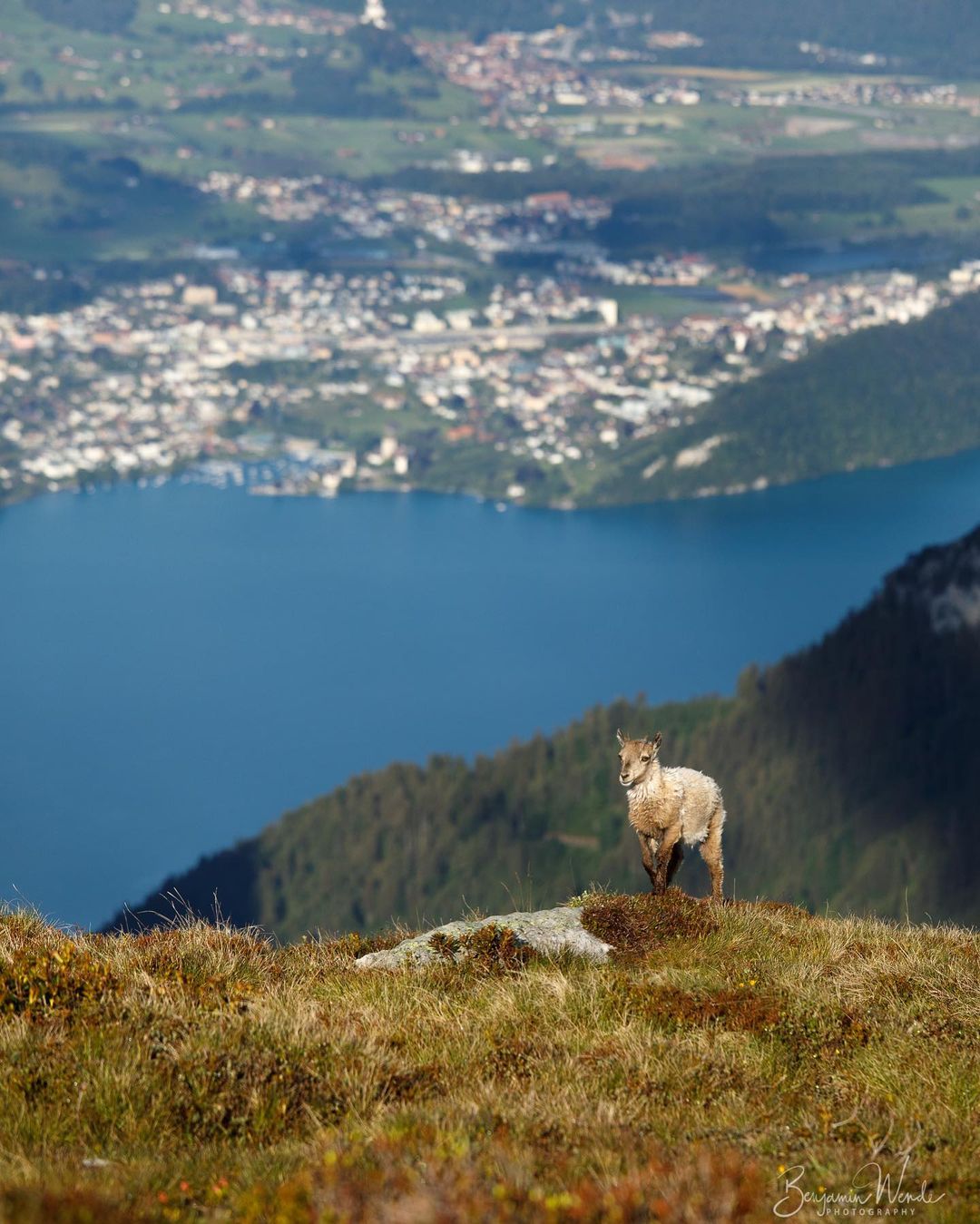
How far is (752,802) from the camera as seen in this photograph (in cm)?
13425

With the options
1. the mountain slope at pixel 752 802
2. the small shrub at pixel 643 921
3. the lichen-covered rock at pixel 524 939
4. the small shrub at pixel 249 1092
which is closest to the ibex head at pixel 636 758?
the small shrub at pixel 643 921

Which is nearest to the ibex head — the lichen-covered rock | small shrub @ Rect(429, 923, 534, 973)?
the lichen-covered rock

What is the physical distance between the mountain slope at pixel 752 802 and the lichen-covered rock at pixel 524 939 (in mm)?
102988

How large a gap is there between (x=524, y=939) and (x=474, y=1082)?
10.8 feet

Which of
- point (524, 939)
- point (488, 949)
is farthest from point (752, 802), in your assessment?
point (488, 949)

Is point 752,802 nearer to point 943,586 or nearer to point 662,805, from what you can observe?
point 943,586

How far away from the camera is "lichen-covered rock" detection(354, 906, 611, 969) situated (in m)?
13.2

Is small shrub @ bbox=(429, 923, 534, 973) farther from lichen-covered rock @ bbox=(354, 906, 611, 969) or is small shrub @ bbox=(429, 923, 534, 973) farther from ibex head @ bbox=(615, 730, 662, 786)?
ibex head @ bbox=(615, 730, 662, 786)

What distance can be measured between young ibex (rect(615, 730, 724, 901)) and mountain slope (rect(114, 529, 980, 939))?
3985 inches

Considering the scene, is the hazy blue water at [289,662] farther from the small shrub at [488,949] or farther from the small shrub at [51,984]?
the small shrub at [51,984]

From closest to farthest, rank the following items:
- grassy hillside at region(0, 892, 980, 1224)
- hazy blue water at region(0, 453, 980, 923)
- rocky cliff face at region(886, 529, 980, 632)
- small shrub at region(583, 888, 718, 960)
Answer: grassy hillside at region(0, 892, 980, 1224), small shrub at region(583, 888, 718, 960), hazy blue water at region(0, 453, 980, 923), rocky cliff face at region(886, 529, 980, 632)

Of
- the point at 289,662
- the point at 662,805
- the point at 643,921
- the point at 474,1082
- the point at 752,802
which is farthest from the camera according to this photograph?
the point at 289,662

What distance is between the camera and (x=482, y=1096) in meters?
9.66

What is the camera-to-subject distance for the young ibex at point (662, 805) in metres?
15.1
